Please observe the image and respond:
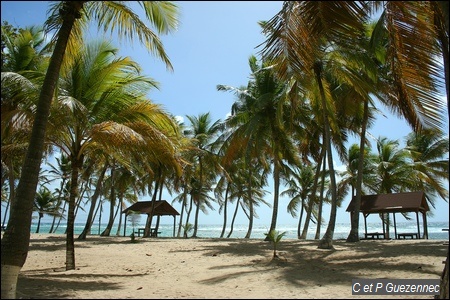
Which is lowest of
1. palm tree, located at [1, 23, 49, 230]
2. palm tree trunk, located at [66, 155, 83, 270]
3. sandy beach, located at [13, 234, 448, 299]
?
sandy beach, located at [13, 234, 448, 299]

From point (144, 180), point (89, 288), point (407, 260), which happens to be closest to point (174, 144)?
point (89, 288)

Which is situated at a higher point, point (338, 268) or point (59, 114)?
point (59, 114)

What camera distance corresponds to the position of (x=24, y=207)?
239 inches

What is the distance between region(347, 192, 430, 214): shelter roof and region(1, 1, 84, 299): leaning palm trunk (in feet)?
65.3

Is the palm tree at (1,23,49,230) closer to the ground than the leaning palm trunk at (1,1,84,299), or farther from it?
farther from it

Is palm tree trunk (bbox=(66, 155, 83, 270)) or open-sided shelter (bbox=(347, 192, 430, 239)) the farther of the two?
open-sided shelter (bbox=(347, 192, 430, 239))

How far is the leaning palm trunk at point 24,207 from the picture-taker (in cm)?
554

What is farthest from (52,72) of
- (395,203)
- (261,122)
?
(395,203)

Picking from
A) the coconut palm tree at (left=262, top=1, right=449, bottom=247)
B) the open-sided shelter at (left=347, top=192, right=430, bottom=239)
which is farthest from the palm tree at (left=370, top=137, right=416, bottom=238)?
the coconut palm tree at (left=262, top=1, right=449, bottom=247)

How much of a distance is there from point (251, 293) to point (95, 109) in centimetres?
673

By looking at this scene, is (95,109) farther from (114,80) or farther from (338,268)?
(338,268)

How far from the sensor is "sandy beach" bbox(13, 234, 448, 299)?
21.5 ft

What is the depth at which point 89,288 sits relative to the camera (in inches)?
278

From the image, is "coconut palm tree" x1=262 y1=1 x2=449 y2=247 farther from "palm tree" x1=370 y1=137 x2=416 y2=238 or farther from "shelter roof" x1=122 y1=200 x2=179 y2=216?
"shelter roof" x1=122 y1=200 x2=179 y2=216
